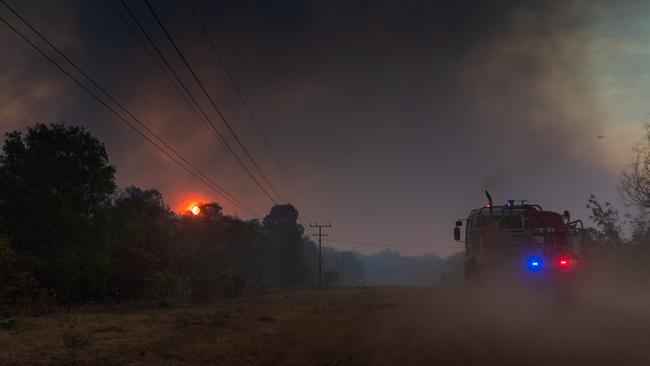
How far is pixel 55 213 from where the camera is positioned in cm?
3105

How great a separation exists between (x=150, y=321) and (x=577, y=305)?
602 inches

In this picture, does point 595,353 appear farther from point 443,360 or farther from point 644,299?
point 644,299

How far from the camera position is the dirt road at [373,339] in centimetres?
1030

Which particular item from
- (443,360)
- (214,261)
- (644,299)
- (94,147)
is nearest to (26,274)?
(94,147)

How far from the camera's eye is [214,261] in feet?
146

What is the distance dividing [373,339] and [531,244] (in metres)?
7.84

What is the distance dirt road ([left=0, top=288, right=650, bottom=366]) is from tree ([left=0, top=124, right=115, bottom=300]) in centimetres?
1050

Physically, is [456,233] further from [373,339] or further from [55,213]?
[55,213]

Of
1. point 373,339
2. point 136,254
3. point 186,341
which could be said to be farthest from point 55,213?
point 373,339

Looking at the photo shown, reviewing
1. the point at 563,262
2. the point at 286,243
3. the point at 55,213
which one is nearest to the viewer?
the point at 563,262

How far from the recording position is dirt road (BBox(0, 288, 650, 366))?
1030cm

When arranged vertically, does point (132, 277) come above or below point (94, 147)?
below

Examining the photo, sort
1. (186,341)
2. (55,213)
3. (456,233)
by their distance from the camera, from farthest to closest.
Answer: (55,213) → (456,233) → (186,341)

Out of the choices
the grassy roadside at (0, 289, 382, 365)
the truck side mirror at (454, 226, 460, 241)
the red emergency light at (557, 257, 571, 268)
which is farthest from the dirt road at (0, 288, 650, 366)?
the truck side mirror at (454, 226, 460, 241)
